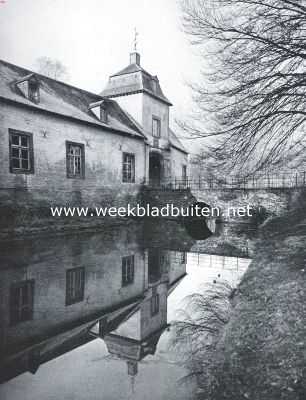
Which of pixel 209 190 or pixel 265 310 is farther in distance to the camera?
pixel 209 190

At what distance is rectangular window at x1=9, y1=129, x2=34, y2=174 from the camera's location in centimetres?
1159

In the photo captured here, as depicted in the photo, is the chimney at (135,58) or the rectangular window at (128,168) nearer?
the rectangular window at (128,168)

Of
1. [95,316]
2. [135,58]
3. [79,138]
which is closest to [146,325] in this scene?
[95,316]

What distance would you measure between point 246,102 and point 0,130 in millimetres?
9464

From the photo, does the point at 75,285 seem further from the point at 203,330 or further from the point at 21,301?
the point at 203,330

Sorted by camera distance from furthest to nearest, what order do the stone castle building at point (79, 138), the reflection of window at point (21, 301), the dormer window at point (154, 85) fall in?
the dormer window at point (154, 85) → the stone castle building at point (79, 138) → the reflection of window at point (21, 301)

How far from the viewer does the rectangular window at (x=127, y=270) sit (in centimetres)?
683

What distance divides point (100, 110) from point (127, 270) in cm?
1142

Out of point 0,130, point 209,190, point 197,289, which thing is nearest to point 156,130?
point 209,190

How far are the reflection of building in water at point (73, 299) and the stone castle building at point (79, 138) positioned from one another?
415 centimetres

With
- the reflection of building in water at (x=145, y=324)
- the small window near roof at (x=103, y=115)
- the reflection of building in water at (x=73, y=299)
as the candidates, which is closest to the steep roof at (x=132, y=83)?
the small window near roof at (x=103, y=115)

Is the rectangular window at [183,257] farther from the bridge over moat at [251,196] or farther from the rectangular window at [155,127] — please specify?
the rectangular window at [155,127]

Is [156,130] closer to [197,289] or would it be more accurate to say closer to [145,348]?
[197,289]

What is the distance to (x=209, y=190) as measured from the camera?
56.9 feet
